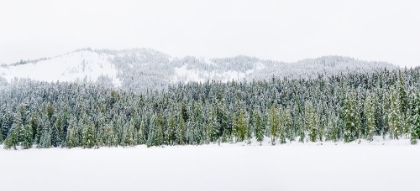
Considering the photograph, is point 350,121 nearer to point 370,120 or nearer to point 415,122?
point 370,120

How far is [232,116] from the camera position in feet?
356

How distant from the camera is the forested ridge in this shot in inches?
3275

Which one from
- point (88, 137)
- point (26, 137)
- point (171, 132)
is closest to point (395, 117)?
point (171, 132)

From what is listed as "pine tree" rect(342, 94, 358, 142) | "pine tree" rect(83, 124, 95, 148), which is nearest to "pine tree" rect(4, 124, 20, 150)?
"pine tree" rect(83, 124, 95, 148)

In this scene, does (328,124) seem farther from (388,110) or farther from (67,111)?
(67,111)

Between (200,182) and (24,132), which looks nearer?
(200,182)

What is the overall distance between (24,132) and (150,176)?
3553 inches

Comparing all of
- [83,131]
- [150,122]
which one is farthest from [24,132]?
[150,122]

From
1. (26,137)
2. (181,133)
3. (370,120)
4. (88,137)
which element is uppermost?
(370,120)

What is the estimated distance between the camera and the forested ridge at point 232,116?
83.2 m

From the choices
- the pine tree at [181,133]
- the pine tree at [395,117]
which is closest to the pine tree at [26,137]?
the pine tree at [181,133]

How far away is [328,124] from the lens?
92.7 m

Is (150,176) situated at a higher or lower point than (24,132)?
higher

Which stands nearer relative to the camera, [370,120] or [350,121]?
[370,120]
